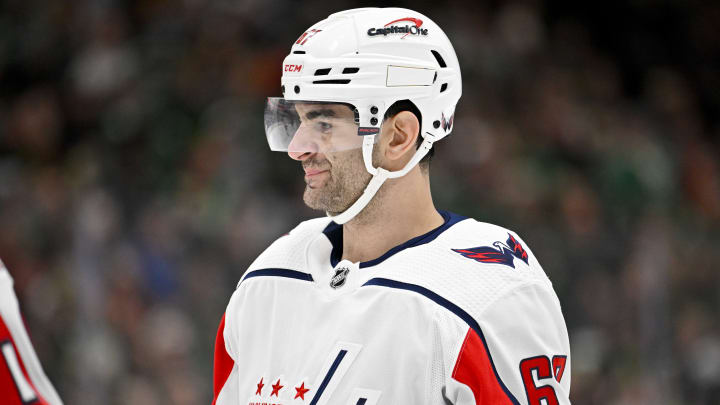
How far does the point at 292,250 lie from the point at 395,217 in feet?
0.89

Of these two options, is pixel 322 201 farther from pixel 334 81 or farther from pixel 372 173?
pixel 334 81

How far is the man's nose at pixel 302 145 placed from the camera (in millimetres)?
2162

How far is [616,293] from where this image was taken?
423cm

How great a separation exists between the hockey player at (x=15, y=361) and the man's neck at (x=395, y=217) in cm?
72

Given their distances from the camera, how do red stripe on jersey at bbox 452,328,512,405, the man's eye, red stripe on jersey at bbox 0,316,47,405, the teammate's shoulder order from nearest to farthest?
red stripe on jersey at bbox 452,328,512,405
red stripe on jersey at bbox 0,316,47,405
the man's eye
the teammate's shoulder

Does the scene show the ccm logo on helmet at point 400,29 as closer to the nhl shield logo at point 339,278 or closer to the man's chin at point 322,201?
the man's chin at point 322,201

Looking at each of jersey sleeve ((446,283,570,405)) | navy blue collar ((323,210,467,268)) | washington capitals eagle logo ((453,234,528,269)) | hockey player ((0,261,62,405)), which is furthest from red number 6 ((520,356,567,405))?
hockey player ((0,261,62,405))

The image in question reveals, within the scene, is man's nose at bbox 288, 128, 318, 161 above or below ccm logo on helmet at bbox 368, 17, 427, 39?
below

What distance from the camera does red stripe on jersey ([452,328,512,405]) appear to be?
191 cm

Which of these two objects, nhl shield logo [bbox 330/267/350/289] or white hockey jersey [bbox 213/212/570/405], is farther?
nhl shield logo [bbox 330/267/350/289]

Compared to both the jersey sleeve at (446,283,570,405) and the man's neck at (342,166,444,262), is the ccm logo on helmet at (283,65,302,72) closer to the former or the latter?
the man's neck at (342,166,444,262)

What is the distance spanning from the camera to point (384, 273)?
207cm

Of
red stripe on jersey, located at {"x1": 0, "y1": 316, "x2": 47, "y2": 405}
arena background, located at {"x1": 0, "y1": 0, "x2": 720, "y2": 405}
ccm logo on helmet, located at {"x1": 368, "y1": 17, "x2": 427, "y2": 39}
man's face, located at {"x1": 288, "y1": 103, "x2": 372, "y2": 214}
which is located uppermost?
ccm logo on helmet, located at {"x1": 368, "y1": 17, "x2": 427, "y2": 39}

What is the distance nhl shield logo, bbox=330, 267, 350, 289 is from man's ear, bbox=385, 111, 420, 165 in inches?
9.6
